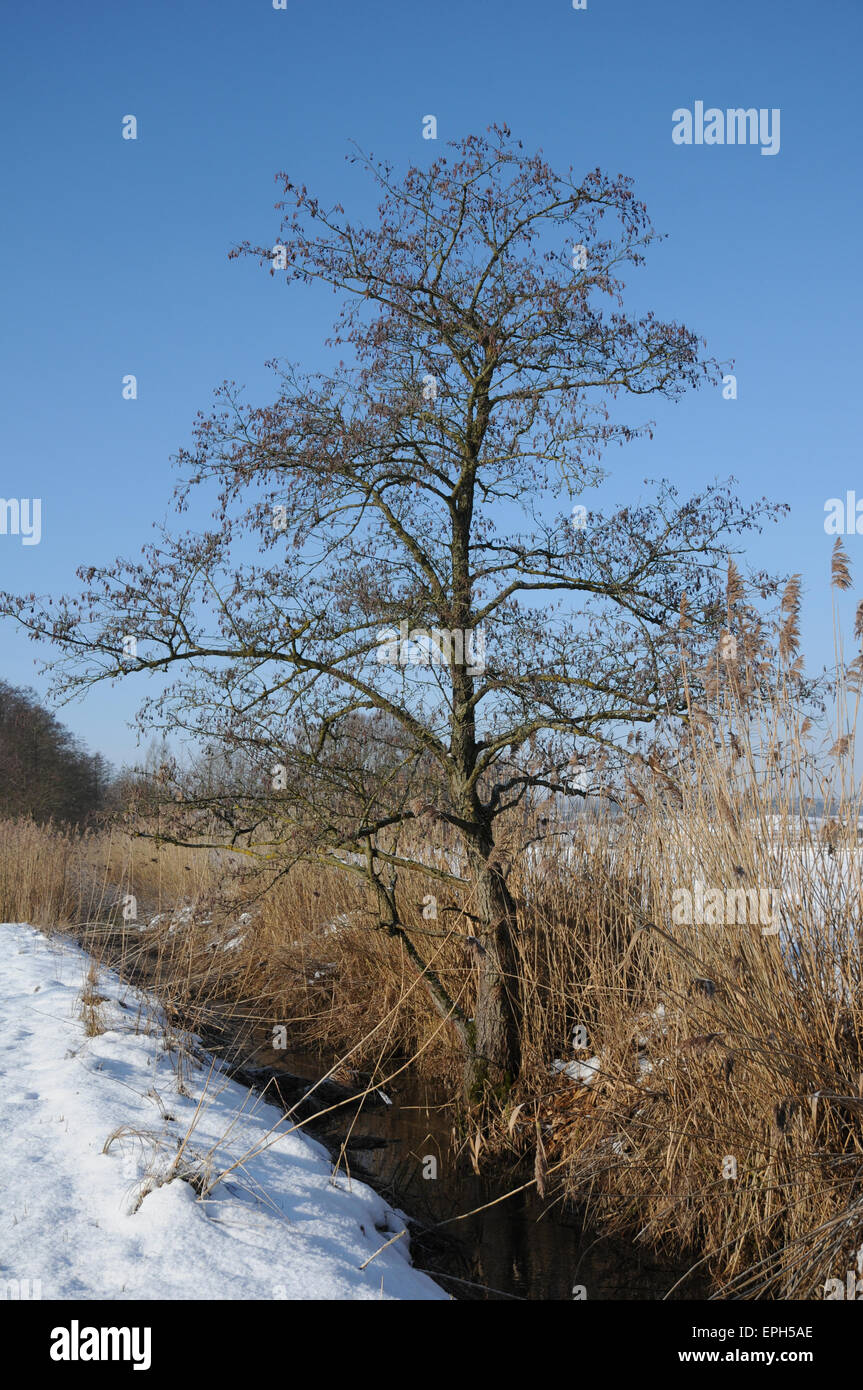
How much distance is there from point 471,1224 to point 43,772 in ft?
53.0

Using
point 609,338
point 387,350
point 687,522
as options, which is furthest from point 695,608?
point 387,350

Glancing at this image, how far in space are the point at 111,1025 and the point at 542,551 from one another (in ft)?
11.8

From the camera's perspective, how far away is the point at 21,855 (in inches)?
374

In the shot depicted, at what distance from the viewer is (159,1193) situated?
9.53ft

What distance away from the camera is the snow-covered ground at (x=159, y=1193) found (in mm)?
2561

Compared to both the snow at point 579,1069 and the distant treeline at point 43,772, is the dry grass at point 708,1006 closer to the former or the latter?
the snow at point 579,1069

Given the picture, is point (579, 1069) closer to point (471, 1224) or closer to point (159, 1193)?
point (471, 1224)

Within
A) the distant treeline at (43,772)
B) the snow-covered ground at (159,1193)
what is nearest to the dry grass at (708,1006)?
the snow-covered ground at (159,1193)

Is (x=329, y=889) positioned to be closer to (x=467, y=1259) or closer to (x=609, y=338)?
(x=467, y=1259)

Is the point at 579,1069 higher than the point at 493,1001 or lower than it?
lower

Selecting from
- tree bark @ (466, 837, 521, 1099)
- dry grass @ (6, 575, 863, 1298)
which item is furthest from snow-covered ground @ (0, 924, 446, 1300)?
tree bark @ (466, 837, 521, 1099)

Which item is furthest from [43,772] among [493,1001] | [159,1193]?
[159,1193]

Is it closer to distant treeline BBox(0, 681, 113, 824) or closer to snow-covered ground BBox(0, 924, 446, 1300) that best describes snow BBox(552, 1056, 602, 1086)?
snow-covered ground BBox(0, 924, 446, 1300)

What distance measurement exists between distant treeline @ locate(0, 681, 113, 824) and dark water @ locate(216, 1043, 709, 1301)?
42.3ft
